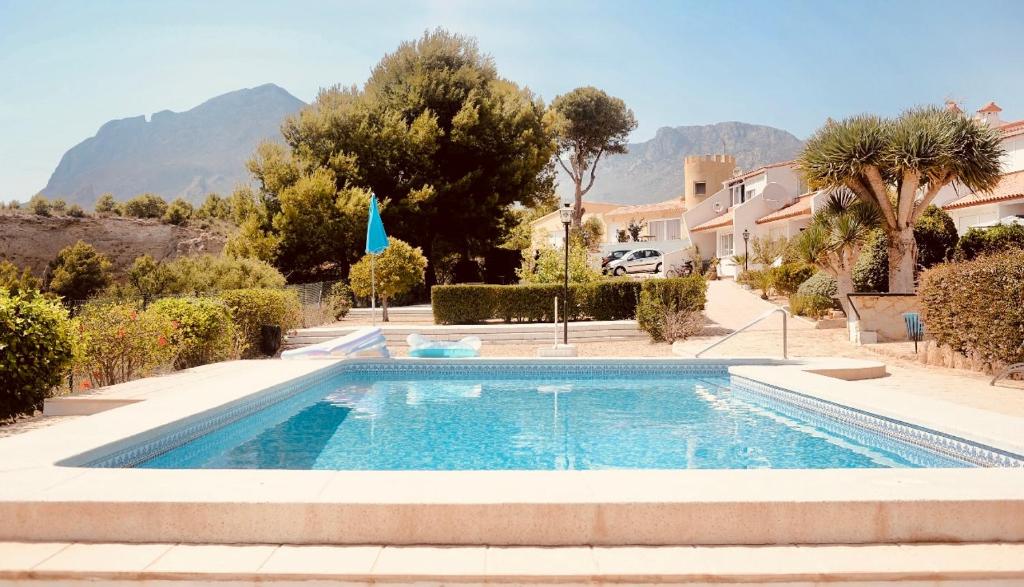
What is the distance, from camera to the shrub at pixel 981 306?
955cm

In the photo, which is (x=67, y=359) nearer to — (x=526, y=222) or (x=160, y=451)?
(x=160, y=451)

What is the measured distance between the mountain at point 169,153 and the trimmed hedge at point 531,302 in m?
152

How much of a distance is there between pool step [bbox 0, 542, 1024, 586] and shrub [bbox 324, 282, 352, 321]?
17565 millimetres

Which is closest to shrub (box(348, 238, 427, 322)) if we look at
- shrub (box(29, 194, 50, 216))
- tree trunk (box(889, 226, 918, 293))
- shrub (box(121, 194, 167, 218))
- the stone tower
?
tree trunk (box(889, 226, 918, 293))

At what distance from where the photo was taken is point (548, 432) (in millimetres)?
7656

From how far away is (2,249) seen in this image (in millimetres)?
34438

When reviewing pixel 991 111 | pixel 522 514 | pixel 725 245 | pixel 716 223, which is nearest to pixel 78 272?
pixel 716 223

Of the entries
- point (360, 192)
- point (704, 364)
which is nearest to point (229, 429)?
point (704, 364)

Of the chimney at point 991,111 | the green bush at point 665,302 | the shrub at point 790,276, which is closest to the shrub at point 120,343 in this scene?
the green bush at point 665,302

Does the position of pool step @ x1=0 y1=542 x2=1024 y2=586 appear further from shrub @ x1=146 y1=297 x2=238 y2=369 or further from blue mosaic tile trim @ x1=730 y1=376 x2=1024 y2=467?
shrub @ x1=146 y1=297 x2=238 y2=369

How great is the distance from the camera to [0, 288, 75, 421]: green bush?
6770mm

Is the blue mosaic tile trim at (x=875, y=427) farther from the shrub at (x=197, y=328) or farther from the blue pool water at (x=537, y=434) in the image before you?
the shrub at (x=197, y=328)

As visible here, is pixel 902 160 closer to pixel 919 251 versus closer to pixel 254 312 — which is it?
pixel 919 251

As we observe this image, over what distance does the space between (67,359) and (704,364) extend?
9.17 meters
